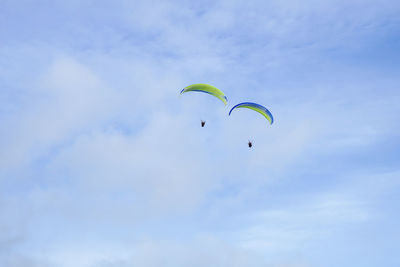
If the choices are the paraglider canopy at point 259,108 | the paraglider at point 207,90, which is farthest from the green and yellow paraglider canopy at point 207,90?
the paraglider canopy at point 259,108

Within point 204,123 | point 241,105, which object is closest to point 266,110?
point 241,105

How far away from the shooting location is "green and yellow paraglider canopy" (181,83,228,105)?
81.4 meters

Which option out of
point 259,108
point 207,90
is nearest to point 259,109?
point 259,108

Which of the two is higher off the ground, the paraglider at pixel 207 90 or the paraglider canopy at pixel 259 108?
the paraglider at pixel 207 90

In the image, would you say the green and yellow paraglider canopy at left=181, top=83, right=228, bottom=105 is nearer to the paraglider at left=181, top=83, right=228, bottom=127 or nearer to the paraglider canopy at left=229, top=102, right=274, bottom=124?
the paraglider at left=181, top=83, right=228, bottom=127

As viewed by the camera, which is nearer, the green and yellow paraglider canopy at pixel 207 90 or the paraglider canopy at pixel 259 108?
the green and yellow paraglider canopy at pixel 207 90

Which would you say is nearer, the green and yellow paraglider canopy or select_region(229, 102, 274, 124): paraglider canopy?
the green and yellow paraglider canopy

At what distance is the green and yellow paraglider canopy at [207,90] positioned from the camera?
81.4 meters

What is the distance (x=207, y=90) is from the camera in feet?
269

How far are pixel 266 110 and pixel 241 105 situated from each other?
4097 mm

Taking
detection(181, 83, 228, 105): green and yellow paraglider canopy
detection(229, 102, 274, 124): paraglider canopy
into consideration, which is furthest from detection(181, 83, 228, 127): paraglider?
detection(229, 102, 274, 124): paraglider canopy

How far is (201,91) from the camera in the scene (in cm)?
8231

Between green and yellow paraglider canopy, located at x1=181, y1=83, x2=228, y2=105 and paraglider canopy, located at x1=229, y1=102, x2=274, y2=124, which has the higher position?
green and yellow paraglider canopy, located at x1=181, y1=83, x2=228, y2=105

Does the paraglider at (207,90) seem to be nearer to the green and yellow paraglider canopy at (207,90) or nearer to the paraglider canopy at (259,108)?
the green and yellow paraglider canopy at (207,90)
